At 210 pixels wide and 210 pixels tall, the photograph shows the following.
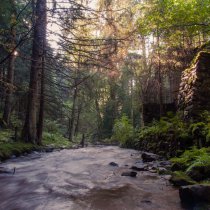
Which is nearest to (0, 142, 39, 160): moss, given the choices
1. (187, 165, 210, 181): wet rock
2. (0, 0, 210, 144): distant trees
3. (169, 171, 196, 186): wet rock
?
(0, 0, 210, 144): distant trees

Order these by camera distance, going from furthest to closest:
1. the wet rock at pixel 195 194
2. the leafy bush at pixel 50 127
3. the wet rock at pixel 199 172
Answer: the leafy bush at pixel 50 127
the wet rock at pixel 199 172
the wet rock at pixel 195 194

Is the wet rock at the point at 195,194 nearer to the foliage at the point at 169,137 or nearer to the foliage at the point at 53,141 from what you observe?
the foliage at the point at 169,137

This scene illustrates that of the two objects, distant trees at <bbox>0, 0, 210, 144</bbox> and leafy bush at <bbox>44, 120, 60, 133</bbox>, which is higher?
distant trees at <bbox>0, 0, 210, 144</bbox>

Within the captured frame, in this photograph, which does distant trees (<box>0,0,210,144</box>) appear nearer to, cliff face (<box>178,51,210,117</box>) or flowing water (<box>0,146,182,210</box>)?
cliff face (<box>178,51,210,117</box>)

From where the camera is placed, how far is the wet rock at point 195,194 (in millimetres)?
3730

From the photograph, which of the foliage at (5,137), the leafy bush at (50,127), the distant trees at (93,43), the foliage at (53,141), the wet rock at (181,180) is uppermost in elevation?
the distant trees at (93,43)

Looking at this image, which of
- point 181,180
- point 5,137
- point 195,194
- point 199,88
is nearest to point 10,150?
point 5,137

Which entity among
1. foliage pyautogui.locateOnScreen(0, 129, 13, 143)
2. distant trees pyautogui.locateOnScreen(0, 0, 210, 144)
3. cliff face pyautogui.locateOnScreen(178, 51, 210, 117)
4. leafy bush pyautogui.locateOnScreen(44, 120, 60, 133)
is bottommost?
foliage pyautogui.locateOnScreen(0, 129, 13, 143)

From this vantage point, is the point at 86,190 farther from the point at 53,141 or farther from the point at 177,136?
the point at 53,141

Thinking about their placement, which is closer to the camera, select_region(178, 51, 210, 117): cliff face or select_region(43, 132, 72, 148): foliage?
select_region(178, 51, 210, 117): cliff face

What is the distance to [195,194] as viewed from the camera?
12.4 feet

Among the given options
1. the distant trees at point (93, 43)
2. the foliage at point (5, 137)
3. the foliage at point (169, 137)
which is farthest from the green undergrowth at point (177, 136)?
the foliage at point (5, 137)

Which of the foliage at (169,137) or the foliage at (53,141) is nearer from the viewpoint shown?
the foliage at (169,137)

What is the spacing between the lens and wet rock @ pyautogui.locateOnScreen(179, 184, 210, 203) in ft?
12.2
